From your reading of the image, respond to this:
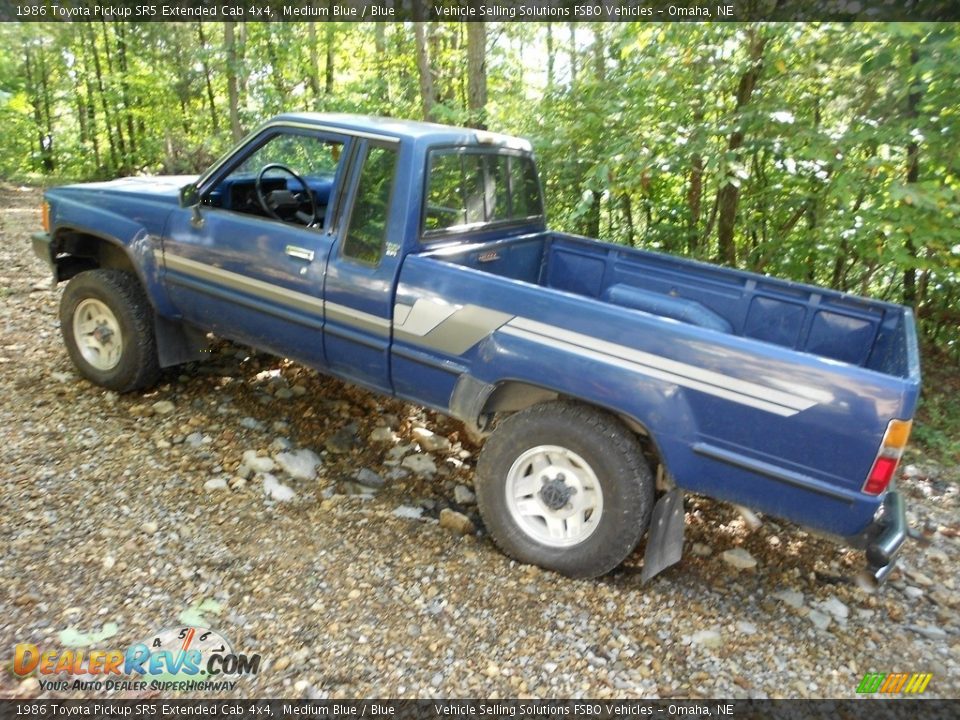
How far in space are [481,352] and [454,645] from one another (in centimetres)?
128

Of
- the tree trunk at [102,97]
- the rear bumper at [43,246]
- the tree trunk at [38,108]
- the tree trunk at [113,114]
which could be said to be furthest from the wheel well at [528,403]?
the tree trunk at [38,108]

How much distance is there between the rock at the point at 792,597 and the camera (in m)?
3.25

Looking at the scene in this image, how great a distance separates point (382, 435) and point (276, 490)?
925 mm

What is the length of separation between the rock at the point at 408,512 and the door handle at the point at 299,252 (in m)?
1.43

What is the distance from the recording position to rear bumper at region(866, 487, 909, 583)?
8.59 ft

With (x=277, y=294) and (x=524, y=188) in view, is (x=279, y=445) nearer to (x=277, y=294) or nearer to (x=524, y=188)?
(x=277, y=294)

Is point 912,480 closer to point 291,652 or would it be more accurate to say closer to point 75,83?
point 291,652

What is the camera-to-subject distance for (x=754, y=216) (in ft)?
22.0

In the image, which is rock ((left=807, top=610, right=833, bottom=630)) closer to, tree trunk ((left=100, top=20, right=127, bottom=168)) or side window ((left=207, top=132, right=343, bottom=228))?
side window ((left=207, top=132, right=343, bottom=228))

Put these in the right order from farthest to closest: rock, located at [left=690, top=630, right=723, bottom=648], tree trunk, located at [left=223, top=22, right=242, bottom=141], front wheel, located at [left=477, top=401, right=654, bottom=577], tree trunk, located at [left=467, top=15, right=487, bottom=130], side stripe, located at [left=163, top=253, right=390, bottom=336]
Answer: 1. tree trunk, located at [left=223, top=22, right=242, bottom=141]
2. tree trunk, located at [left=467, top=15, right=487, bottom=130]
3. side stripe, located at [left=163, top=253, right=390, bottom=336]
4. front wheel, located at [left=477, top=401, right=654, bottom=577]
5. rock, located at [left=690, top=630, right=723, bottom=648]

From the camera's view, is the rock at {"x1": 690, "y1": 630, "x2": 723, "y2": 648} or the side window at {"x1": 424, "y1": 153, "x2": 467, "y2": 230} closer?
the rock at {"x1": 690, "y1": 630, "x2": 723, "y2": 648}

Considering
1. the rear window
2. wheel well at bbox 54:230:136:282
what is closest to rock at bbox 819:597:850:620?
the rear window

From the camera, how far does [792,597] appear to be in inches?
130

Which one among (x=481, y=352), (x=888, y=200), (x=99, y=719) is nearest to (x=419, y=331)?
(x=481, y=352)
